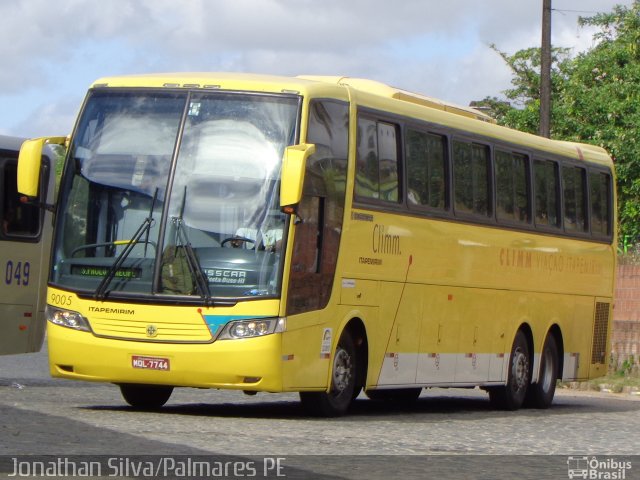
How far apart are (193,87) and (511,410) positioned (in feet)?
→ 24.3

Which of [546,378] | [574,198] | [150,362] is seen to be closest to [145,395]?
[150,362]

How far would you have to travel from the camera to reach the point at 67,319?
50.1ft

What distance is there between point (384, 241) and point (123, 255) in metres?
3.12

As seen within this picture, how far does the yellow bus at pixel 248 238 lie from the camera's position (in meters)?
14.7

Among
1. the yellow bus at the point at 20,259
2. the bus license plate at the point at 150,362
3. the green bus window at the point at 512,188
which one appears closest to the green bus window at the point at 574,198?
the green bus window at the point at 512,188

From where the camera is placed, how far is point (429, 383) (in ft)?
59.8

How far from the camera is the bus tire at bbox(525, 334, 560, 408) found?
21484 mm

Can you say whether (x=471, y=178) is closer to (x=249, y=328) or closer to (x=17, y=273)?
(x=249, y=328)

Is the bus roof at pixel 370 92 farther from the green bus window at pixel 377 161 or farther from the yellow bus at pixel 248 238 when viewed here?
the green bus window at pixel 377 161

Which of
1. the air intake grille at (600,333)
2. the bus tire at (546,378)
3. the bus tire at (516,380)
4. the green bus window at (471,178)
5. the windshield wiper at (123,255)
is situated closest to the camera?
the windshield wiper at (123,255)

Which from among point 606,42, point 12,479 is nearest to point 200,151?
point 12,479

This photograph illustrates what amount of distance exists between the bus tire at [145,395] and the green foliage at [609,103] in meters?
31.4

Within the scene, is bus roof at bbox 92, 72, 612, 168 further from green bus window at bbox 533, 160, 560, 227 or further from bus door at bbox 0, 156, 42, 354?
bus door at bbox 0, 156, 42, 354

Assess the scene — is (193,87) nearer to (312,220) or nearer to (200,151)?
(200,151)
